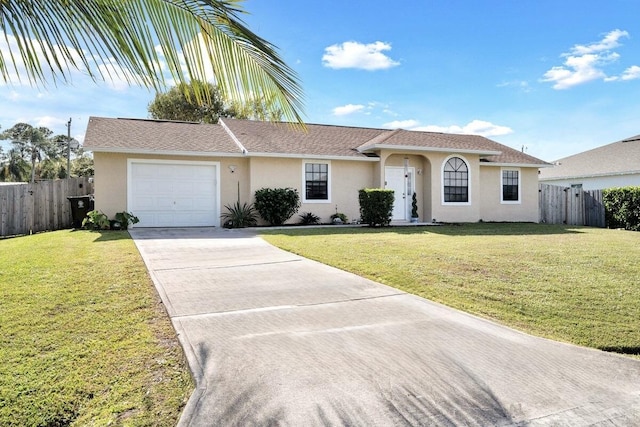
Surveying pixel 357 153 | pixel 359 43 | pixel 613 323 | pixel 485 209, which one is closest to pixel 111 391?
pixel 613 323

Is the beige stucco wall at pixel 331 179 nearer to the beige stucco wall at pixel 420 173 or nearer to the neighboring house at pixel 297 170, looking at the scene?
the neighboring house at pixel 297 170

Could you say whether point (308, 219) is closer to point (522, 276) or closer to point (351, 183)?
point (351, 183)

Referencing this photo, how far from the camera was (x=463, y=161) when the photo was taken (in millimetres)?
18906

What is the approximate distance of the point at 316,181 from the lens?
17.5m

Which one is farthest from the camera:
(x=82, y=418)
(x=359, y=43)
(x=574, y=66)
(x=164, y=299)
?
(x=574, y=66)

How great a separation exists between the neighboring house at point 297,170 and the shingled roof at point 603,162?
253 inches

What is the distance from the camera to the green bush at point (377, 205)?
15539 millimetres

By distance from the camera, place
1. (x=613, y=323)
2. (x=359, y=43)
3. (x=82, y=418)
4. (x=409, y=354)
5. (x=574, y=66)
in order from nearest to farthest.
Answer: (x=82, y=418) → (x=409, y=354) → (x=613, y=323) → (x=359, y=43) → (x=574, y=66)

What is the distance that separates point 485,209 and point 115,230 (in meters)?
16.1

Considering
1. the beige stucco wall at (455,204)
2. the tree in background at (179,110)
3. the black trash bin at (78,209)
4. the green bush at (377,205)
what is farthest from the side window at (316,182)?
the tree in background at (179,110)

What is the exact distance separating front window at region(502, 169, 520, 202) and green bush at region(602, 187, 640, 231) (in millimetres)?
3659

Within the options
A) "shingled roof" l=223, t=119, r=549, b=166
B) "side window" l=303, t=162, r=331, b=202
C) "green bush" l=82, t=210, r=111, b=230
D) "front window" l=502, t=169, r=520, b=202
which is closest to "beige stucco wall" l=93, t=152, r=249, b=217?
"green bush" l=82, t=210, r=111, b=230

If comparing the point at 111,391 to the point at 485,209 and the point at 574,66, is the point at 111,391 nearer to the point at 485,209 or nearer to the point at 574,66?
the point at 485,209

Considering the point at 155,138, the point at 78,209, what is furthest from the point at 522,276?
the point at 78,209
